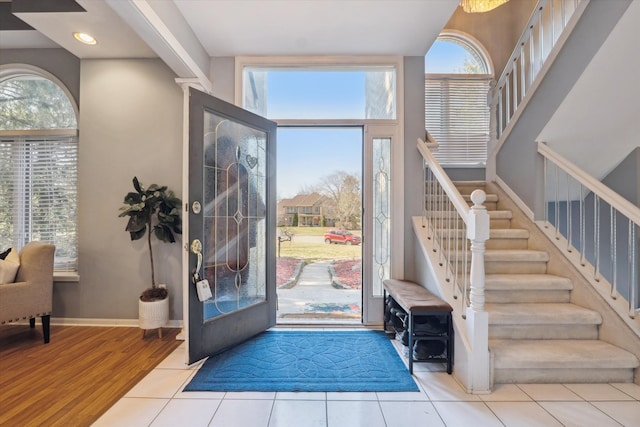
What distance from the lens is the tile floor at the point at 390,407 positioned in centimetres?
169

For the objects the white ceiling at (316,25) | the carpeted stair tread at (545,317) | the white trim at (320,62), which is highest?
the white ceiling at (316,25)

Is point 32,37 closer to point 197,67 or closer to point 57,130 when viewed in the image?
point 57,130

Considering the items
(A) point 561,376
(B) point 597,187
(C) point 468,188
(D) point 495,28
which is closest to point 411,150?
(C) point 468,188

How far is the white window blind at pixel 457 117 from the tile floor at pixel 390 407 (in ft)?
10.1

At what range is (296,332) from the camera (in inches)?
→ 115

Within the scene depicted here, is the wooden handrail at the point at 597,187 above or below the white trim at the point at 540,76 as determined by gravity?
below

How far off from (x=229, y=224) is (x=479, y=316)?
2.12 meters

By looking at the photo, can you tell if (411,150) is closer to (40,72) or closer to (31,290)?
(31,290)

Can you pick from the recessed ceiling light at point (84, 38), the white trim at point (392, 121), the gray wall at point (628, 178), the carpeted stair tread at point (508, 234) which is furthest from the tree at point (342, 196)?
the recessed ceiling light at point (84, 38)

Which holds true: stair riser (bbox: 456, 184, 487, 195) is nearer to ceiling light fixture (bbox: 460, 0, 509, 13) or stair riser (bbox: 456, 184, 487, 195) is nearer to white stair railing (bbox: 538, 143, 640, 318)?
white stair railing (bbox: 538, 143, 640, 318)

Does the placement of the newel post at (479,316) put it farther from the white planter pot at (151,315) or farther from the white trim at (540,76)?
the white planter pot at (151,315)

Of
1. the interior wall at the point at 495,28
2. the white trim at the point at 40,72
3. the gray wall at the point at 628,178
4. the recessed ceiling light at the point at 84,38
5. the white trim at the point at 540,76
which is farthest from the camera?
the interior wall at the point at 495,28

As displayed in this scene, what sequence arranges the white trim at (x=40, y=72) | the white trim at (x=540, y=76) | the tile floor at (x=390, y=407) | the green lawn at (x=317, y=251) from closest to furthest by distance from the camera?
the tile floor at (x=390, y=407)
the white trim at (x=540, y=76)
the white trim at (x=40, y=72)
the green lawn at (x=317, y=251)

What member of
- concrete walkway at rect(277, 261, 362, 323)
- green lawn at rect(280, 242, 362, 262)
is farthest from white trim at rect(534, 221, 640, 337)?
green lawn at rect(280, 242, 362, 262)
